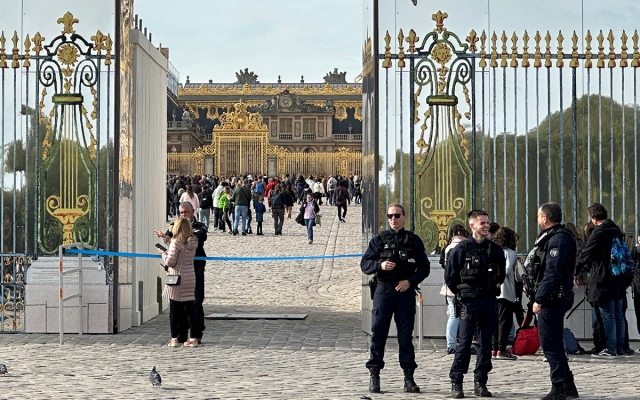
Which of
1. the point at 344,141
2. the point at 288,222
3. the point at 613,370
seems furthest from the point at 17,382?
the point at 344,141

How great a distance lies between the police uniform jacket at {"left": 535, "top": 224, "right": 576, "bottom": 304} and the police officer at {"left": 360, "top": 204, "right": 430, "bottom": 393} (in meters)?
0.82

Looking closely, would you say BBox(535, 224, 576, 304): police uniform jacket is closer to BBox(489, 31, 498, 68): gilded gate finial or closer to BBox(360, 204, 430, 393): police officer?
BBox(360, 204, 430, 393): police officer

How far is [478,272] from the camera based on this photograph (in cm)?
731

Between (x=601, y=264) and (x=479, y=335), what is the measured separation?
229 centimetres

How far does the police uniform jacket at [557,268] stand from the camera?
23.4 ft

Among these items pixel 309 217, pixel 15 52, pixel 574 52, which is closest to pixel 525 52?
pixel 574 52

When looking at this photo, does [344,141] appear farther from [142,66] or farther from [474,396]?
[474,396]

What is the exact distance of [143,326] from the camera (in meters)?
11.3

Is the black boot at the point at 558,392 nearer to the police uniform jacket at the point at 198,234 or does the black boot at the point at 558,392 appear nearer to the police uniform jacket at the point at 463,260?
the police uniform jacket at the point at 463,260

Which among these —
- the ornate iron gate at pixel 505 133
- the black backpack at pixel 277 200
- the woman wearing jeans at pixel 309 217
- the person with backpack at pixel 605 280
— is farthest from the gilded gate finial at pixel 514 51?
the black backpack at pixel 277 200

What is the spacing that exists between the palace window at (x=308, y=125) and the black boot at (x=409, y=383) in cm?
5729

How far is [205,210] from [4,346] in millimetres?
15166

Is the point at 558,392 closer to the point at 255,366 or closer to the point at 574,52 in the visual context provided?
the point at 255,366

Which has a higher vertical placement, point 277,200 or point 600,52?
point 600,52
